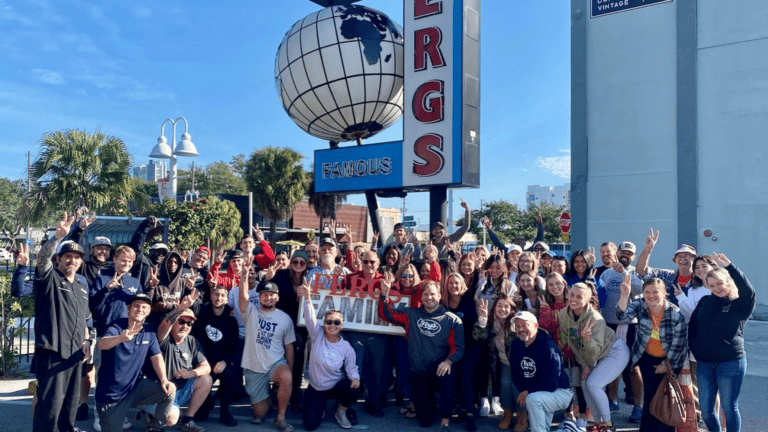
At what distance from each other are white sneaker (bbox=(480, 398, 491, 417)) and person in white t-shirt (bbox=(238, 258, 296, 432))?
2.28m

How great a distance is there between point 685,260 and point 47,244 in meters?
7.18

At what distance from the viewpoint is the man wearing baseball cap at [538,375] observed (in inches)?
221

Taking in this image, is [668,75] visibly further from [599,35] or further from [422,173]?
[422,173]

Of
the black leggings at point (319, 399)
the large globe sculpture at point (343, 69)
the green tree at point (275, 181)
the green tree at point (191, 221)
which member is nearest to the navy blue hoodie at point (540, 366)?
the black leggings at point (319, 399)

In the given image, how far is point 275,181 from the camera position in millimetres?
37219

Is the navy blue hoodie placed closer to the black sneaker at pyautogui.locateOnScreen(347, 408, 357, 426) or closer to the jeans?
the jeans

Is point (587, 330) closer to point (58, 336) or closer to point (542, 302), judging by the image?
point (542, 302)

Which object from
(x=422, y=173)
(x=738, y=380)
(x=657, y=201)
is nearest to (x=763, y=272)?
(x=657, y=201)

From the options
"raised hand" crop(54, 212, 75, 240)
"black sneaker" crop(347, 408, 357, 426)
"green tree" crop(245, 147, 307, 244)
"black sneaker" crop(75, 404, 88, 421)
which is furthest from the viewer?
"green tree" crop(245, 147, 307, 244)

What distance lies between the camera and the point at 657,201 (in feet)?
58.2

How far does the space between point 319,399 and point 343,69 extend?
10206 mm

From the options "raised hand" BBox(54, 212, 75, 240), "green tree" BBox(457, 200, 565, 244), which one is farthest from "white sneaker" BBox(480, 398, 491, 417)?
"green tree" BBox(457, 200, 565, 244)

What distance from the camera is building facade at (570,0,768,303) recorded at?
16469 mm

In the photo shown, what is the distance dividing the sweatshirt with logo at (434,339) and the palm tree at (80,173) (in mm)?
12276
